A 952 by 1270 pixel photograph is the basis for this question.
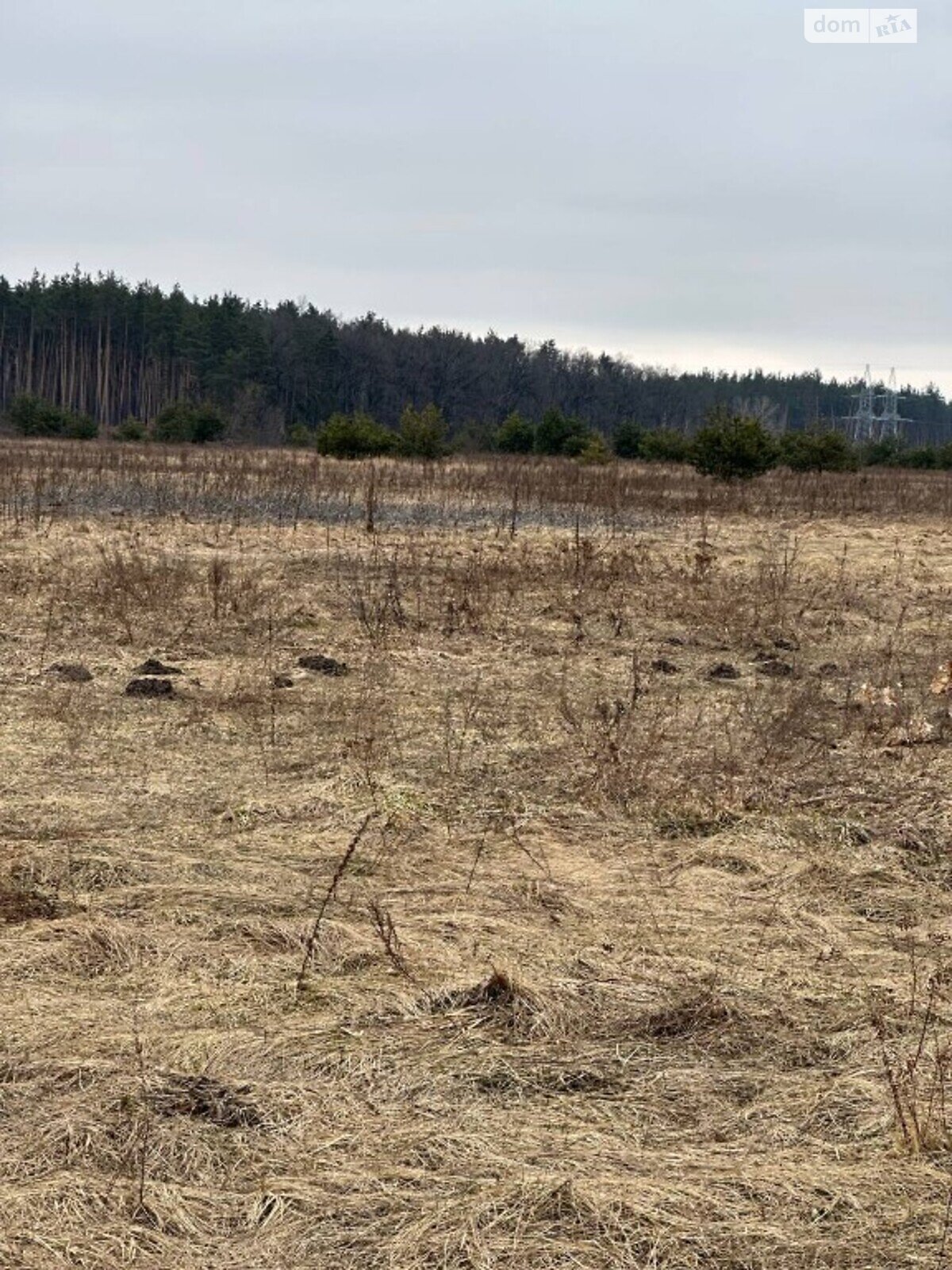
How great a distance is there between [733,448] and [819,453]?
213 inches

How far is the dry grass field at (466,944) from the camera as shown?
107 inches

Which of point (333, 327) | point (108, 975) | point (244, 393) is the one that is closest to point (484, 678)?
point (108, 975)

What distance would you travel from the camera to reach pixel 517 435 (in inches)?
1405

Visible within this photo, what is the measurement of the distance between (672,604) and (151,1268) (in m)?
9.42

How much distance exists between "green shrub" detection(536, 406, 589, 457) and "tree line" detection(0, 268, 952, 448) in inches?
849

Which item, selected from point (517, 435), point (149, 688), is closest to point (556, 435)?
point (517, 435)

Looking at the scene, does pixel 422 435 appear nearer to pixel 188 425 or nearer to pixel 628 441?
pixel 628 441

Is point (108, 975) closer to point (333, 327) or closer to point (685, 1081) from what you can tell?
point (685, 1081)

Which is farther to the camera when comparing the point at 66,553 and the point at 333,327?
the point at 333,327

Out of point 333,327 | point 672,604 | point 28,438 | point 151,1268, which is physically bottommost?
point 151,1268

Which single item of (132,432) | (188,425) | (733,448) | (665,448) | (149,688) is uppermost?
(188,425)

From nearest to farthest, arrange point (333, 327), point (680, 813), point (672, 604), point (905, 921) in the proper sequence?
point (905, 921) → point (680, 813) → point (672, 604) → point (333, 327)

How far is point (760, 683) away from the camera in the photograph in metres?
8.52

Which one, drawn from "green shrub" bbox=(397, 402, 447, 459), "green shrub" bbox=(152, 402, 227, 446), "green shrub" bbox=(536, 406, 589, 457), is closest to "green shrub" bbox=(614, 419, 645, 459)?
"green shrub" bbox=(536, 406, 589, 457)
